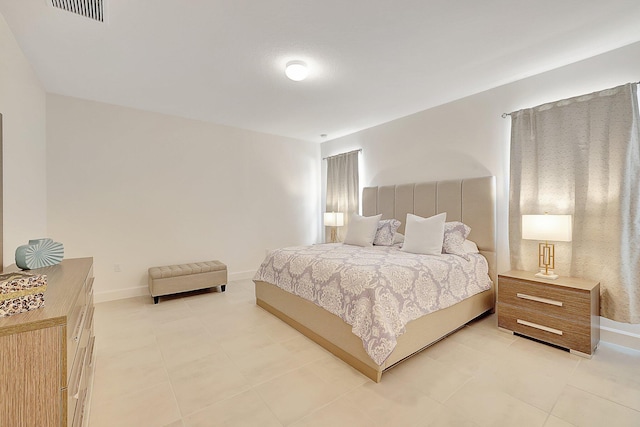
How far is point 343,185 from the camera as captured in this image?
17.1 feet

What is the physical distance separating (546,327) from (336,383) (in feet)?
6.32

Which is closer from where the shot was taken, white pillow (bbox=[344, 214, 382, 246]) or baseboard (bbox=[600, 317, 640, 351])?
baseboard (bbox=[600, 317, 640, 351])

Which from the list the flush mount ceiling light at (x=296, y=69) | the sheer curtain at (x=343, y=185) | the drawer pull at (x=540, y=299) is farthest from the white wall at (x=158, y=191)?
the drawer pull at (x=540, y=299)

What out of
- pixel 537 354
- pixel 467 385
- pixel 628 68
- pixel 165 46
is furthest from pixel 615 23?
pixel 165 46

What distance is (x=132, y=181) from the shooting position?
3.90 m

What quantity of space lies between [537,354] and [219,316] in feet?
9.97

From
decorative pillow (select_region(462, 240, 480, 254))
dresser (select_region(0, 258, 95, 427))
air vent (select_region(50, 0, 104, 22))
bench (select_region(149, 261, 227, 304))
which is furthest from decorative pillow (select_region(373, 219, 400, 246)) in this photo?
air vent (select_region(50, 0, 104, 22))

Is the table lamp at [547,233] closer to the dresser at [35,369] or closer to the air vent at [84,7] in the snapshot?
the dresser at [35,369]

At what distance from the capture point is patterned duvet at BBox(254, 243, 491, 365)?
2.01m

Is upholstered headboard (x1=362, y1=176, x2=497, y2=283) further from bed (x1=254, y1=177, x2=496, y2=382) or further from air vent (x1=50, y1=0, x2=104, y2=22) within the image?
air vent (x1=50, y1=0, x2=104, y2=22)

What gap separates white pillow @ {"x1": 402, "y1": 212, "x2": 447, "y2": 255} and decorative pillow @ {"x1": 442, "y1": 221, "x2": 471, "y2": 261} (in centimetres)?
12

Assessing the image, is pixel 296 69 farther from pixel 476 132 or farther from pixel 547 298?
pixel 547 298

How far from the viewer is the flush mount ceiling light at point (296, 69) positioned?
265 cm

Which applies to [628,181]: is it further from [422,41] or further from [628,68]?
[422,41]
